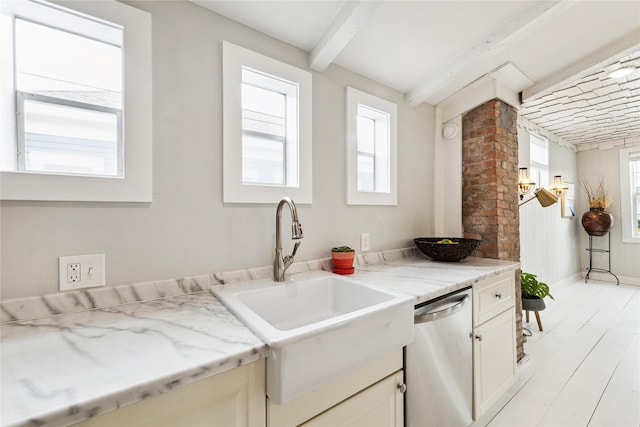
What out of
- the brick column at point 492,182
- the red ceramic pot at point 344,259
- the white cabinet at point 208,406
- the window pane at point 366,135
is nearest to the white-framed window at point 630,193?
the brick column at point 492,182

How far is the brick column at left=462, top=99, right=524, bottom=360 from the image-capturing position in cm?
219

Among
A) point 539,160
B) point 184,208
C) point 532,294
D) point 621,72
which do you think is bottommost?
point 532,294

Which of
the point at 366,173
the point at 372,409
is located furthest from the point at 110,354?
the point at 366,173

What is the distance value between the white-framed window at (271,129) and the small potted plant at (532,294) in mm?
2542

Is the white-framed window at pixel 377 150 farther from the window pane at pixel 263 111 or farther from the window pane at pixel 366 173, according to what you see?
the window pane at pixel 263 111

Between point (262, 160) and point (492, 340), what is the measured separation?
5.83ft

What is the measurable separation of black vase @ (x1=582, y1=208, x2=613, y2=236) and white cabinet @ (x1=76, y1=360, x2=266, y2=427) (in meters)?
6.21

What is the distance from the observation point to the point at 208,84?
1.31 metres

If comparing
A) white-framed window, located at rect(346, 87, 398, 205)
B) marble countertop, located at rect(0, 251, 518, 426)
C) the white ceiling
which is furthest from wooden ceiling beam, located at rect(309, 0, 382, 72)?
marble countertop, located at rect(0, 251, 518, 426)

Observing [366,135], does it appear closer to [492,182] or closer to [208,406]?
[492,182]

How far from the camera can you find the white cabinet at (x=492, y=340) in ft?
5.14

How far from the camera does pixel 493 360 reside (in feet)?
5.60

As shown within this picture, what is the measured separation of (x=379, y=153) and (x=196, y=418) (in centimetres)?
193

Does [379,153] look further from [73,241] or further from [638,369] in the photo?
[638,369]
